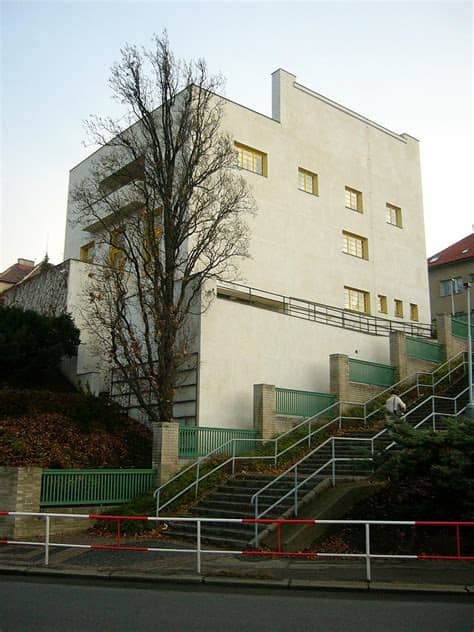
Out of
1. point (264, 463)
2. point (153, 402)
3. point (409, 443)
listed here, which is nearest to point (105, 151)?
point (153, 402)

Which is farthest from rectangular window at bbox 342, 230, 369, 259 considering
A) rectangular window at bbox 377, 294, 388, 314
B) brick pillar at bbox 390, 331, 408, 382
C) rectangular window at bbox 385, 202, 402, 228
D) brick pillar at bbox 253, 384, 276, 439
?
brick pillar at bbox 253, 384, 276, 439

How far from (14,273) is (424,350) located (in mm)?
42443

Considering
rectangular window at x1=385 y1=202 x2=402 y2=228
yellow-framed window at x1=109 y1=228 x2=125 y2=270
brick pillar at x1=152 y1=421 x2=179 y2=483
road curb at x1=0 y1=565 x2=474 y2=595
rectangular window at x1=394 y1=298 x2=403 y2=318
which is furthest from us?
rectangular window at x1=385 y1=202 x2=402 y2=228

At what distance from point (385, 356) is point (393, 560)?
17.2 meters

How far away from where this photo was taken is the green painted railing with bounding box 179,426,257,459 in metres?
18.9

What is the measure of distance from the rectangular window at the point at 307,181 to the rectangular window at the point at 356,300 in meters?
5.09

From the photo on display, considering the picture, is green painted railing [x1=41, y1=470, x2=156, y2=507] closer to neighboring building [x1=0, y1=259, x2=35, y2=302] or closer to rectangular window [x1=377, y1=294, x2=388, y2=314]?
rectangular window [x1=377, y1=294, x2=388, y2=314]

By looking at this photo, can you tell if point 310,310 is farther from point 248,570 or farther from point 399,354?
point 248,570

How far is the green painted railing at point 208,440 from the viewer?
62.0ft

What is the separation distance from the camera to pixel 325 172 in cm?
3234

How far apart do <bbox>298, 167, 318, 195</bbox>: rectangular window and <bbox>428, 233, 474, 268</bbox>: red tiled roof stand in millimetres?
23736

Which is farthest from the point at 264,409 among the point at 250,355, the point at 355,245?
the point at 355,245

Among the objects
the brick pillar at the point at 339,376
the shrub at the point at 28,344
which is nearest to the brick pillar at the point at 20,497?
the shrub at the point at 28,344

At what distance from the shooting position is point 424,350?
2795cm
